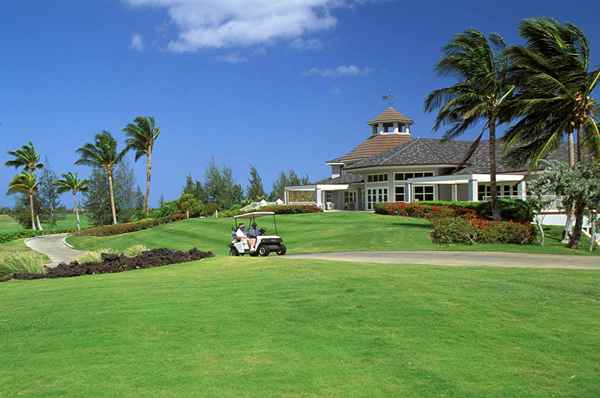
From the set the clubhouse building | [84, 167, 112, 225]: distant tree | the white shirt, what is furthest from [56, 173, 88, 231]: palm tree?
the white shirt

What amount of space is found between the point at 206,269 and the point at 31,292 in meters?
4.91

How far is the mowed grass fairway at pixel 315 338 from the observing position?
620 cm

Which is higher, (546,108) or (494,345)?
(546,108)

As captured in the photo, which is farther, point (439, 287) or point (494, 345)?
point (439, 287)

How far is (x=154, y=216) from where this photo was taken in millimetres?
64812

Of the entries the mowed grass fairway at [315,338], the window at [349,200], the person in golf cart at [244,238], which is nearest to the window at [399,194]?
the window at [349,200]

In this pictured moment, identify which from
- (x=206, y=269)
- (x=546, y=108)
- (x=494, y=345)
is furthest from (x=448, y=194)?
(x=494, y=345)

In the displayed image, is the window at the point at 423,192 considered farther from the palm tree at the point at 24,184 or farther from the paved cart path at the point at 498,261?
the palm tree at the point at 24,184

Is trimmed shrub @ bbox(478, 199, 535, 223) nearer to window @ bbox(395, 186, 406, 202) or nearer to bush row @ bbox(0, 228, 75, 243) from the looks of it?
window @ bbox(395, 186, 406, 202)

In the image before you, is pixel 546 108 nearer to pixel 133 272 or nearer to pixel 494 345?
pixel 133 272

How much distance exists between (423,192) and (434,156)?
4.55 meters

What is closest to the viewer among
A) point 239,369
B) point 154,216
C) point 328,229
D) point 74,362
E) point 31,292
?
point 239,369

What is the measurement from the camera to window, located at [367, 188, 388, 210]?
4976cm

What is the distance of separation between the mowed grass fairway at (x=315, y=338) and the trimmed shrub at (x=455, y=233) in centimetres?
1301
